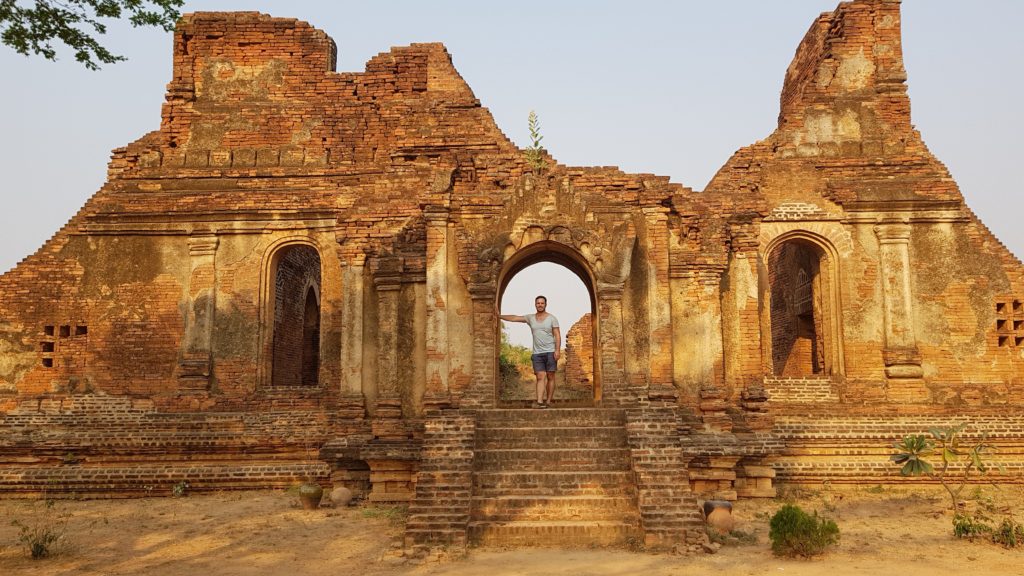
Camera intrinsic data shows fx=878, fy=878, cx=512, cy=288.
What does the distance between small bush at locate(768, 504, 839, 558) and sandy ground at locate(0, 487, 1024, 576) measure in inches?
4.8

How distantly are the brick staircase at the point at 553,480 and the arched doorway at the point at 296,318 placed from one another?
283 inches

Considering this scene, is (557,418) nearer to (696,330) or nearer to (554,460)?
(554,460)

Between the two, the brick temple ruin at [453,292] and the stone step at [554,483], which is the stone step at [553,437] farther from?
the stone step at [554,483]

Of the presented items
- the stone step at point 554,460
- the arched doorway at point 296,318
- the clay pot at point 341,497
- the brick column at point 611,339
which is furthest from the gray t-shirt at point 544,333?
the arched doorway at point 296,318

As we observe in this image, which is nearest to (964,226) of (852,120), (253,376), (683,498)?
(852,120)

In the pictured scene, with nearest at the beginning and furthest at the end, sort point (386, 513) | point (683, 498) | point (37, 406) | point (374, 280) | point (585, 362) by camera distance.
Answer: point (683, 498), point (386, 513), point (374, 280), point (37, 406), point (585, 362)

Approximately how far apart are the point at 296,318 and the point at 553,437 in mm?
9042

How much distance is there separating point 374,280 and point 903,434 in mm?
8469

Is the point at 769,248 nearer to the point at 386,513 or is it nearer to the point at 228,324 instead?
the point at 386,513

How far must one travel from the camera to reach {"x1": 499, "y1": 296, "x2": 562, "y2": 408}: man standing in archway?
12.4 m

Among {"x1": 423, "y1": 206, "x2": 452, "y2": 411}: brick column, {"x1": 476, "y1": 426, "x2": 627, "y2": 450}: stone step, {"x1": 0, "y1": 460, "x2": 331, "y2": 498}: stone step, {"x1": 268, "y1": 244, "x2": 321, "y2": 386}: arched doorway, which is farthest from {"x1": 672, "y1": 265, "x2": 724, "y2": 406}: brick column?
{"x1": 268, "y1": 244, "x2": 321, "y2": 386}: arched doorway

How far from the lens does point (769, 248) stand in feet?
50.0

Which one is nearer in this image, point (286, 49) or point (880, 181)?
point (880, 181)

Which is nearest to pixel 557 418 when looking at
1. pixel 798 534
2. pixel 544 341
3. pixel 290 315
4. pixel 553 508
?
pixel 553 508
